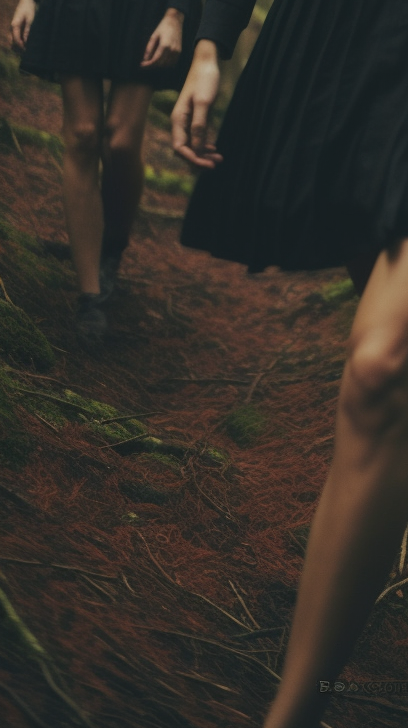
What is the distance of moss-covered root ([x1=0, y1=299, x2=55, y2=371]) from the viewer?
2.86 m

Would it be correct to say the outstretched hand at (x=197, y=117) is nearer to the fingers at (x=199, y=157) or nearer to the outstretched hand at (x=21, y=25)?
the fingers at (x=199, y=157)

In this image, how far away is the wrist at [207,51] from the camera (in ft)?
5.14

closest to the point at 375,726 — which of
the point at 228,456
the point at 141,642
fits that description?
the point at 141,642

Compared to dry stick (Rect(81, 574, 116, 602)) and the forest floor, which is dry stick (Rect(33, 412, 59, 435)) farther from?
dry stick (Rect(81, 574, 116, 602))

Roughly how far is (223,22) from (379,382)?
2.98 ft

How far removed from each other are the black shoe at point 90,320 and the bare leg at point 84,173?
0.04 metres

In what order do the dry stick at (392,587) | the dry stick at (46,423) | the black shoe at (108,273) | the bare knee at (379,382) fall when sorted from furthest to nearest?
the black shoe at (108,273), the dry stick at (46,423), the dry stick at (392,587), the bare knee at (379,382)

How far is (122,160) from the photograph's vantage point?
3430 millimetres

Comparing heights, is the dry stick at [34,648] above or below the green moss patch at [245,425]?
above

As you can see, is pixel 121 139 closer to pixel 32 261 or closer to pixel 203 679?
pixel 32 261

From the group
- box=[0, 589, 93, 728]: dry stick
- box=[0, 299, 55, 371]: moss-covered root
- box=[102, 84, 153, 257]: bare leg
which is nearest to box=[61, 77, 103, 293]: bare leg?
box=[102, 84, 153, 257]: bare leg

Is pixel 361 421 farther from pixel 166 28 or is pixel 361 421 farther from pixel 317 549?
pixel 166 28

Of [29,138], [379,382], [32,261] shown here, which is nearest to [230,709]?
[379,382]

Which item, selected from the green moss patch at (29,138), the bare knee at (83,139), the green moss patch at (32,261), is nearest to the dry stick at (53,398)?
the green moss patch at (32,261)
